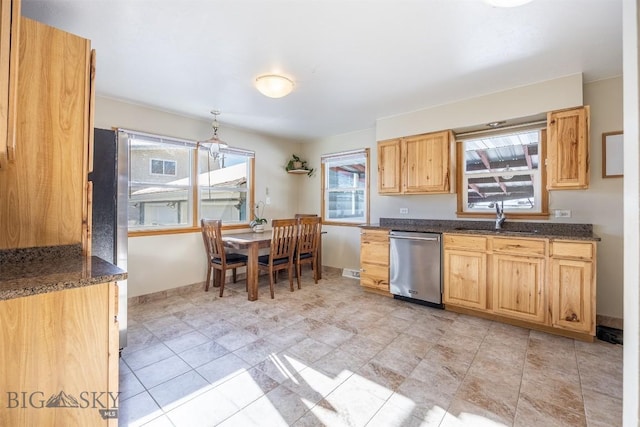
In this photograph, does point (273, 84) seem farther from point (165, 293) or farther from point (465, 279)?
point (165, 293)

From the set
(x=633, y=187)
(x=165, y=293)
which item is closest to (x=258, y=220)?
(x=165, y=293)

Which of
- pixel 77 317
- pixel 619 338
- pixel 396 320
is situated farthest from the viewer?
pixel 396 320

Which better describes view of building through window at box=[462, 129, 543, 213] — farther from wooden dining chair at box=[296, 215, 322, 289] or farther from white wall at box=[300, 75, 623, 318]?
wooden dining chair at box=[296, 215, 322, 289]

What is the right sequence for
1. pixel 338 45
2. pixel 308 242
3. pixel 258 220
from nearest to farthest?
pixel 338 45 → pixel 308 242 → pixel 258 220

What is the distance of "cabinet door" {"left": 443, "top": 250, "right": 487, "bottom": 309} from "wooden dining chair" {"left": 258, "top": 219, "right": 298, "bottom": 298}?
6.25 feet

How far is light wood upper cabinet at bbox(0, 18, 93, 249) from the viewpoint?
1.30 m

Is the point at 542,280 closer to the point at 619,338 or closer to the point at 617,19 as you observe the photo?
the point at 619,338

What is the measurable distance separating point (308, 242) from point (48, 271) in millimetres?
3070

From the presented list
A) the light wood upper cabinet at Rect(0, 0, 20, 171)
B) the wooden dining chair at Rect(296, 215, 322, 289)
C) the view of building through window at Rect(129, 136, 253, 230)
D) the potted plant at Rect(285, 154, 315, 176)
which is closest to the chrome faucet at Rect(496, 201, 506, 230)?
the wooden dining chair at Rect(296, 215, 322, 289)

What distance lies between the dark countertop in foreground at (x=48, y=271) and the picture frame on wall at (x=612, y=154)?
385 centimetres

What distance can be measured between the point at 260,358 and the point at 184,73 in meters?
2.55

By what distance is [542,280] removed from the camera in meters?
2.52

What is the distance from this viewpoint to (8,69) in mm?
946

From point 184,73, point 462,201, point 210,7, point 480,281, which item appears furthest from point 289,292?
point 210,7
